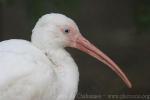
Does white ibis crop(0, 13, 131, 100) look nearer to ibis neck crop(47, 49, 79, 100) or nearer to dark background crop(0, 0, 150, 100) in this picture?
ibis neck crop(47, 49, 79, 100)

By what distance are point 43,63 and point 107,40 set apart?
372 cm

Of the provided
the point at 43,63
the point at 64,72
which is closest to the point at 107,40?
the point at 64,72

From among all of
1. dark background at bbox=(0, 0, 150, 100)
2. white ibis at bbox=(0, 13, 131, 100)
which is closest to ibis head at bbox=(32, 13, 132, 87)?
white ibis at bbox=(0, 13, 131, 100)

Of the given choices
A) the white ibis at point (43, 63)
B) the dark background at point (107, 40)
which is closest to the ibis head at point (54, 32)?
the white ibis at point (43, 63)

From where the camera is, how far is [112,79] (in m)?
9.63

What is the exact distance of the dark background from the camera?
30.9 ft

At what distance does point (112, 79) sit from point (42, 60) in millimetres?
3390

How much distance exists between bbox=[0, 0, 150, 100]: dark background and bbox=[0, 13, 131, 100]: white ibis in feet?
8.47

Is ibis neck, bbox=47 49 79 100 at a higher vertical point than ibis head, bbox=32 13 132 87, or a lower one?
lower

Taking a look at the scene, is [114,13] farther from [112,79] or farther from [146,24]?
[146,24]

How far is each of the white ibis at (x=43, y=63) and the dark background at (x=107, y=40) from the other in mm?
2580

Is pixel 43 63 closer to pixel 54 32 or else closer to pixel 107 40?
pixel 54 32

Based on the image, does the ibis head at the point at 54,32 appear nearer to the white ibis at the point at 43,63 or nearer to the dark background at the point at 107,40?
the white ibis at the point at 43,63

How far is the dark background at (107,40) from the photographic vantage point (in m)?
9.43
